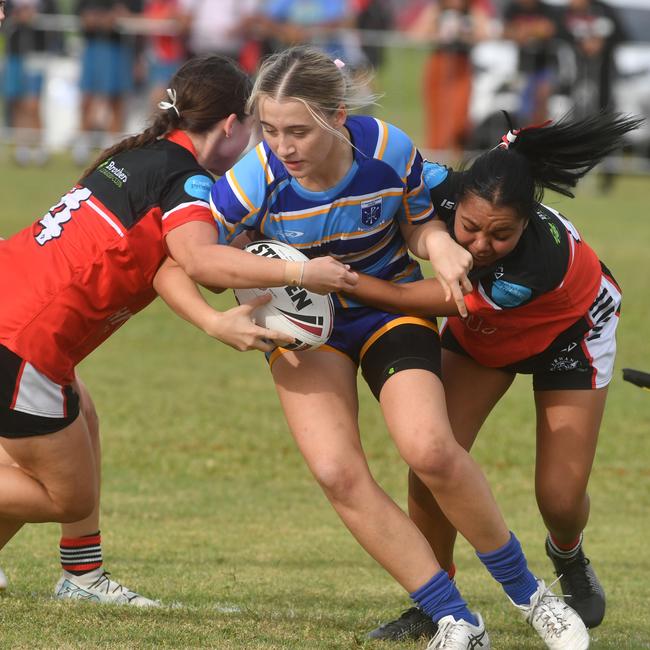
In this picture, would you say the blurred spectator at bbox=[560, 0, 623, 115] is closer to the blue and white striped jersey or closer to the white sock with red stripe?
the blue and white striped jersey

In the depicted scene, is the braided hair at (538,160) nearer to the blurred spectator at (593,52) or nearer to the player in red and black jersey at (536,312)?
the player in red and black jersey at (536,312)

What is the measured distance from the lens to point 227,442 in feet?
28.8

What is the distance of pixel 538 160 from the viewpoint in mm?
4859

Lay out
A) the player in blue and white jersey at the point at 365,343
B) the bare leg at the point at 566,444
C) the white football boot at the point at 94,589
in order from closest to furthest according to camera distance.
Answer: the player in blue and white jersey at the point at 365,343, the bare leg at the point at 566,444, the white football boot at the point at 94,589

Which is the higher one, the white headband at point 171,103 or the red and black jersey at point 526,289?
the white headband at point 171,103

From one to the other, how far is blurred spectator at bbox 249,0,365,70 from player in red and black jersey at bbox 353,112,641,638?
13.5m

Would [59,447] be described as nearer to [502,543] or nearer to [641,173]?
[502,543]

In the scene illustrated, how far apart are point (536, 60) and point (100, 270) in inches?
583

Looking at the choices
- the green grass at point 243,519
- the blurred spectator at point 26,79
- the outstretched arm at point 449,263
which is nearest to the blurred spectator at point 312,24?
the blurred spectator at point 26,79

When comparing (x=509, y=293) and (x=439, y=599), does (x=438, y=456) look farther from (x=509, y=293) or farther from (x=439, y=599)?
(x=509, y=293)

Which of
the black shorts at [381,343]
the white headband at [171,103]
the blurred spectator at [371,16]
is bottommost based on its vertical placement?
the blurred spectator at [371,16]

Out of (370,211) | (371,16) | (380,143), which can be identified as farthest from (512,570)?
(371,16)

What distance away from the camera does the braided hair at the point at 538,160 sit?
4.63 m

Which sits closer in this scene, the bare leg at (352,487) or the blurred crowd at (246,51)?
the bare leg at (352,487)
